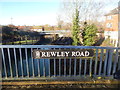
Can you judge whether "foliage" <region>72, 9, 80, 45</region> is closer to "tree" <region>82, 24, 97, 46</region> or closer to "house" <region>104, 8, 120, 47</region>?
"tree" <region>82, 24, 97, 46</region>

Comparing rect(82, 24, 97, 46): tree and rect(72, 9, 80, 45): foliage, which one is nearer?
rect(72, 9, 80, 45): foliage

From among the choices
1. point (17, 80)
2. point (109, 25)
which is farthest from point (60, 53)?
point (109, 25)

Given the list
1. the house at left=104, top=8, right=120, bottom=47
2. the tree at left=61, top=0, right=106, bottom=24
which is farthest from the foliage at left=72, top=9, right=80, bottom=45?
the house at left=104, top=8, right=120, bottom=47

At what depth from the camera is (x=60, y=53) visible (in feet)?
6.35

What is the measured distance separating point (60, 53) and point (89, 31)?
10.9 m

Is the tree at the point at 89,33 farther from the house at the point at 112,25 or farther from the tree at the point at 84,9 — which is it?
the house at the point at 112,25

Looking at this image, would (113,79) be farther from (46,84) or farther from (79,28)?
(79,28)

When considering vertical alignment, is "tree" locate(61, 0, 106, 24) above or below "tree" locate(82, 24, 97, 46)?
above

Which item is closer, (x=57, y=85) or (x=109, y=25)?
(x=57, y=85)

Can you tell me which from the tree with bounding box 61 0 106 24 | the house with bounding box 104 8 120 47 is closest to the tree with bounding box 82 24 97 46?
the tree with bounding box 61 0 106 24

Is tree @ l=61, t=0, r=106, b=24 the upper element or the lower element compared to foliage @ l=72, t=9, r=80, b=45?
upper

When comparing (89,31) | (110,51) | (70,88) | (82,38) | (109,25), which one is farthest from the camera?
(109,25)

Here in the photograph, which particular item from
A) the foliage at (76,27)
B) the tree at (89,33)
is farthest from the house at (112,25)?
the foliage at (76,27)

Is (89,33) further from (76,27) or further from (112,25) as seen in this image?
(112,25)
